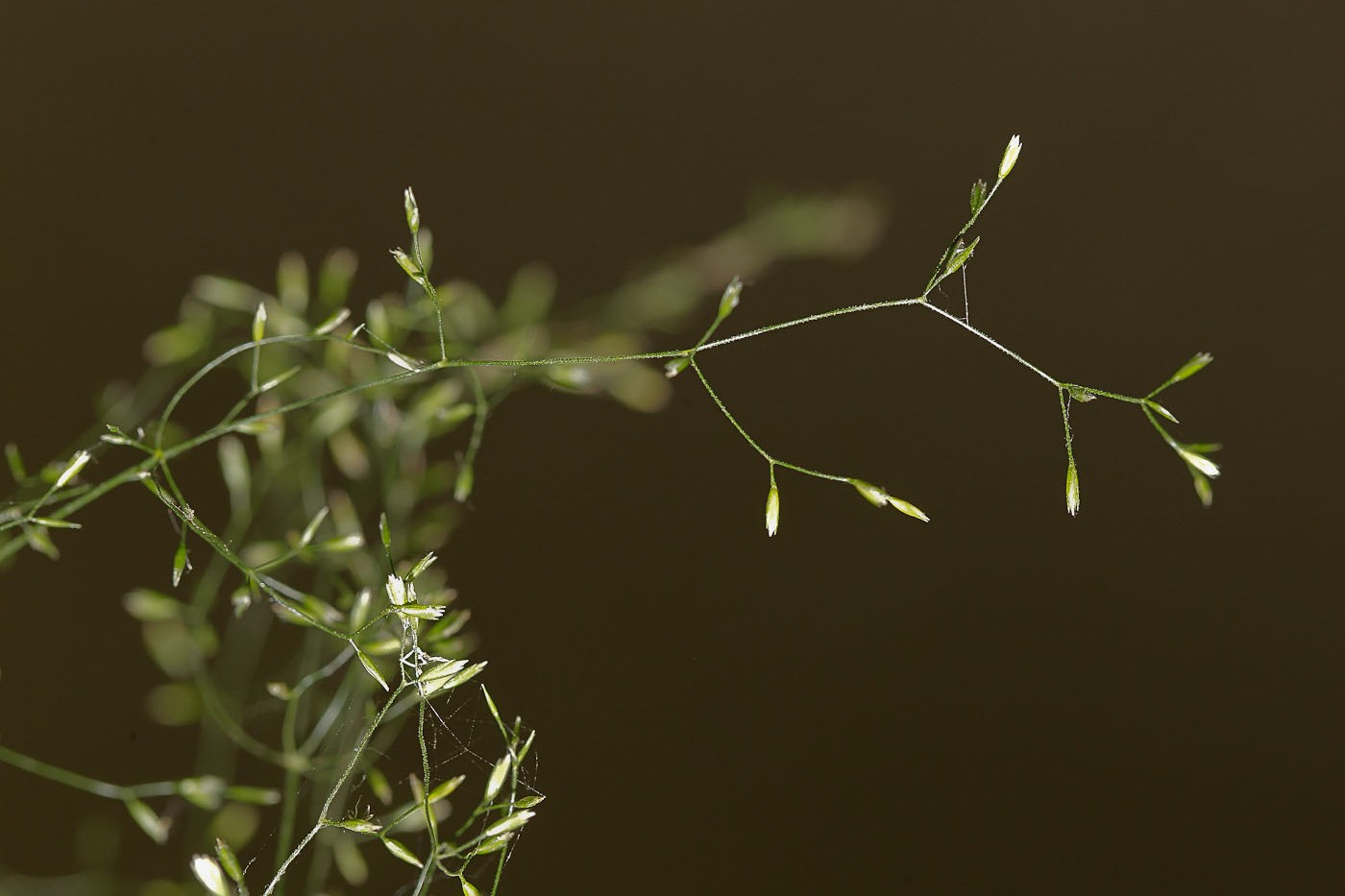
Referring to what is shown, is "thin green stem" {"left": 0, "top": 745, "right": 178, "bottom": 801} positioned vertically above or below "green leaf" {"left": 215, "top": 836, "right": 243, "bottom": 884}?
below

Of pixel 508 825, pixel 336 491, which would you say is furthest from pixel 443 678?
pixel 336 491

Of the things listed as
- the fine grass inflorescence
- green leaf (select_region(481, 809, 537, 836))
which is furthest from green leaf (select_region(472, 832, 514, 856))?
the fine grass inflorescence

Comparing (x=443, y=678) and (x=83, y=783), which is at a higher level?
(x=443, y=678)

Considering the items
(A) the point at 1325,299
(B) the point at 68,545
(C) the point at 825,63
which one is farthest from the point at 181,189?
(A) the point at 1325,299

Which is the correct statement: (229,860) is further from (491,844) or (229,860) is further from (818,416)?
(818,416)

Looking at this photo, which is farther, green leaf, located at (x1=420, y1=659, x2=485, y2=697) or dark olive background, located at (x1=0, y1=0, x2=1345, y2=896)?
dark olive background, located at (x1=0, y1=0, x2=1345, y2=896)

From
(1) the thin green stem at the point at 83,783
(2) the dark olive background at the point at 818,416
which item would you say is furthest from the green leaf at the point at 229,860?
(2) the dark olive background at the point at 818,416

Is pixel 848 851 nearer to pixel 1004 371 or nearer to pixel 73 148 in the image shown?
Answer: pixel 1004 371

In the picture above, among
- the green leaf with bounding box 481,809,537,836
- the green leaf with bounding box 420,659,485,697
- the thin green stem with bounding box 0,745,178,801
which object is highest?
the green leaf with bounding box 420,659,485,697

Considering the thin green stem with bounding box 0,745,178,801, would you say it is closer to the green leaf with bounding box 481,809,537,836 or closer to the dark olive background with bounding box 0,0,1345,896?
the dark olive background with bounding box 0,0,1345,896
